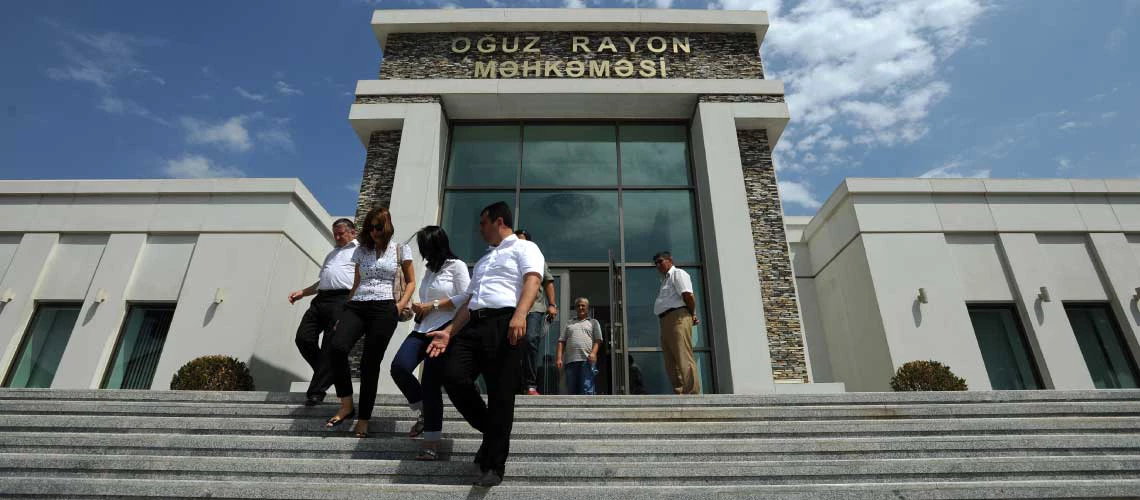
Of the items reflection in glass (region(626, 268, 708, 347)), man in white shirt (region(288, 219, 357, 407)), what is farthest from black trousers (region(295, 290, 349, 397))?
reflection in glass (region(626, 268, 708, 347))

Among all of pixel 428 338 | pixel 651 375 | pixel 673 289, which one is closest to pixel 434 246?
pixel 428 338

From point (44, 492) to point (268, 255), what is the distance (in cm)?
749

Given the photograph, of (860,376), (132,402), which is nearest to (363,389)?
(132,402)

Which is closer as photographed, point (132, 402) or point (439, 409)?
point (439, 409)

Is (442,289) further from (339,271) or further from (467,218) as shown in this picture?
(467,218)

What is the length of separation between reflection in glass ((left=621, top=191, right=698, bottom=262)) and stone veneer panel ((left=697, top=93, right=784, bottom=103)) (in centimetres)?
200

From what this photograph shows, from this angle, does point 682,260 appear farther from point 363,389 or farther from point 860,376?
point 363,389

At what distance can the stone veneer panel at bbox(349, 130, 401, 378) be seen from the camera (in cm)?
1084

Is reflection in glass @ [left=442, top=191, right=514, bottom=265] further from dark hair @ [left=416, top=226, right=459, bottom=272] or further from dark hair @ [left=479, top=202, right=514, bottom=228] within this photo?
dark hair @ [left=479, top=202, right=514, bottom=228]

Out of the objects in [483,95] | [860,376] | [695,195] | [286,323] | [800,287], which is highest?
[483,95]

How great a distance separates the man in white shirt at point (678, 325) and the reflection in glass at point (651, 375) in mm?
1774

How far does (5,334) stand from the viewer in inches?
401

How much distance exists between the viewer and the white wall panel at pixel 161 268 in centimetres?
1045

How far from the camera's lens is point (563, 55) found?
12406 mm
